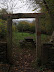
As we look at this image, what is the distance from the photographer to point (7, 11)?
4.57m

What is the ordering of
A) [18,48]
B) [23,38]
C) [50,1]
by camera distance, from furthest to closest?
[23,38]
[18,48]
[50,1]

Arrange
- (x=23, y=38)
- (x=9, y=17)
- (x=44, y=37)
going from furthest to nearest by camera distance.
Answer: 1. (x=23, y=38)
2. (x=44, y=37)
3. (x=9, y=17)

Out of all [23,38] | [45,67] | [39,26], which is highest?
[39,26]

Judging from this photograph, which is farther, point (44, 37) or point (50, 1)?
point (44, 37)

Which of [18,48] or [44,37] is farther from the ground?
[44,37]

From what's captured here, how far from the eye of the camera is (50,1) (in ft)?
13.0

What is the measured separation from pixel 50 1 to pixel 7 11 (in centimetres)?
197

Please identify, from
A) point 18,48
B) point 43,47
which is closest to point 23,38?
point 18,48

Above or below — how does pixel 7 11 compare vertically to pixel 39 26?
above

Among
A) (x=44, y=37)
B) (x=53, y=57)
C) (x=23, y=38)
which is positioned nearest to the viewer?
(x=53, y=57)

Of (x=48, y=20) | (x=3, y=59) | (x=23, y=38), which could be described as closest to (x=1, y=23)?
(x=3, y=59)

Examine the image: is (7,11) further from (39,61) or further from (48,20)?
(39,61)

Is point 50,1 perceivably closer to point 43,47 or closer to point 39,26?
point 39,26

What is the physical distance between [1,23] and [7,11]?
24.6 inches
